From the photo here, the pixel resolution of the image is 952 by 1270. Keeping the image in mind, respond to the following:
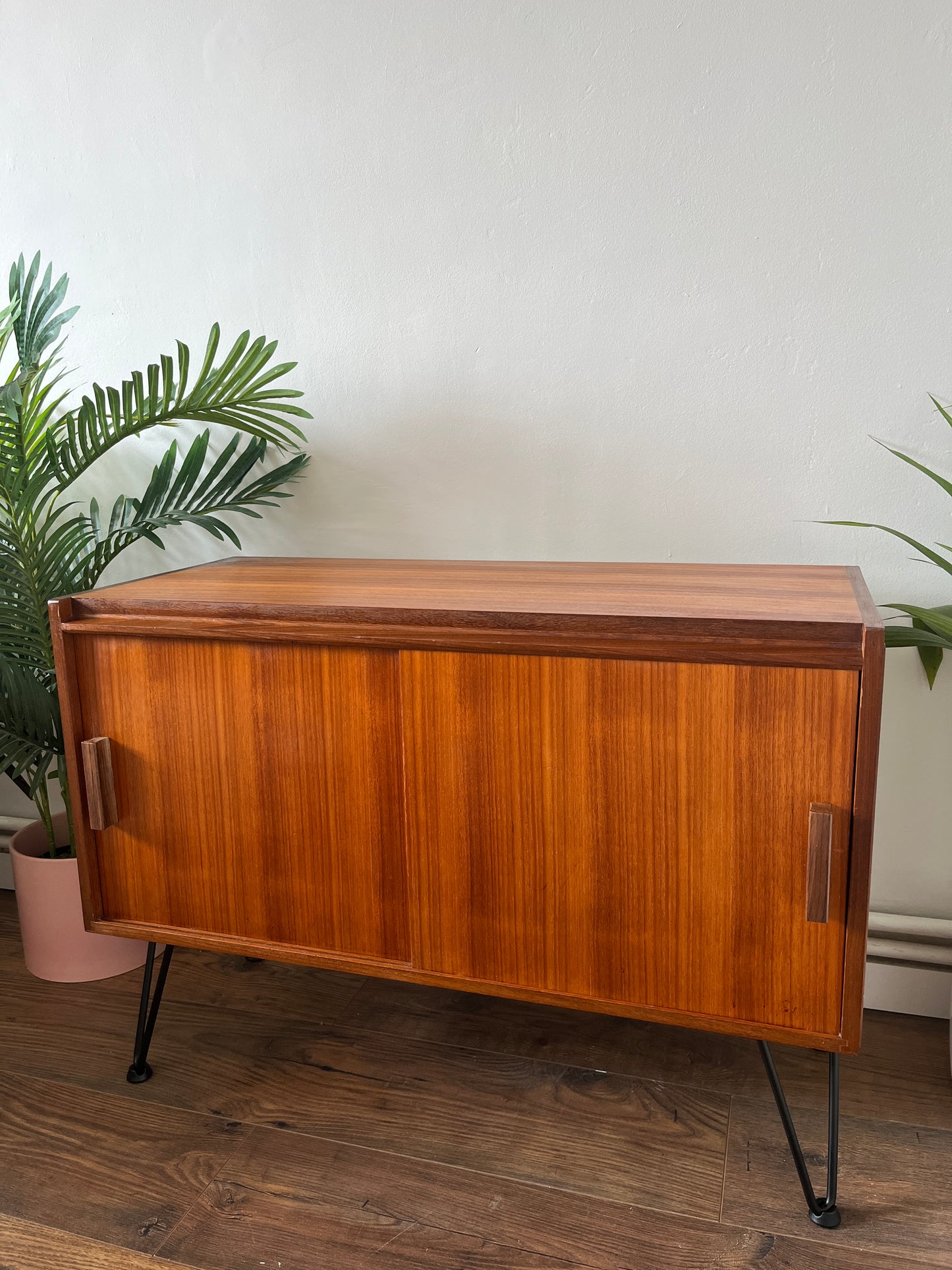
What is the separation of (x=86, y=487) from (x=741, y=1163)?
1702 mm

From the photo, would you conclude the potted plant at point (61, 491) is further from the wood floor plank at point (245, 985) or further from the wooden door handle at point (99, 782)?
the wooden door handle at point (99, 782)

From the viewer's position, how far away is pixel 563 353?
64.2 inches

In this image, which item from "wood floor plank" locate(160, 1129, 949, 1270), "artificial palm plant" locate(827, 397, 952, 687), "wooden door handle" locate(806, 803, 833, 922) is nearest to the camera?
"wooden door handle" locate(806, 803, 833, 922)

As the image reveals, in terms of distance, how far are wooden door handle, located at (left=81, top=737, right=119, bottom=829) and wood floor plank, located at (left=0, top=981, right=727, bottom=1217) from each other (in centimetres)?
48

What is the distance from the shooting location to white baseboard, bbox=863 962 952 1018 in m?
1.63

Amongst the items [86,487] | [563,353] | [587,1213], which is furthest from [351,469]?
[587,1213]

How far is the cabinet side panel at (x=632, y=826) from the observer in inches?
41.5

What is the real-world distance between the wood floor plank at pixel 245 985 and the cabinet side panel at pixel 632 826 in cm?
57

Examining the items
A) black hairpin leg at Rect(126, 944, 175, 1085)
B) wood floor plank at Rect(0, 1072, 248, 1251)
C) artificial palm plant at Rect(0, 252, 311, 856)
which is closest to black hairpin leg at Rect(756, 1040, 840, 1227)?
wood floor plank at Rect(0, 1072, 248, 1251)

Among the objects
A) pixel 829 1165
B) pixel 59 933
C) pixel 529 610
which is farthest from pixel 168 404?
pixel 829 1165

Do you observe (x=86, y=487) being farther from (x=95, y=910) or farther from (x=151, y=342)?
(x=95, y=910)

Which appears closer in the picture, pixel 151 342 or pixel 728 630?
pixel 728 630

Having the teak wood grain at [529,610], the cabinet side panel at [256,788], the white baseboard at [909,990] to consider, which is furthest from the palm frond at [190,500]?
the white baseboard at [909,990]

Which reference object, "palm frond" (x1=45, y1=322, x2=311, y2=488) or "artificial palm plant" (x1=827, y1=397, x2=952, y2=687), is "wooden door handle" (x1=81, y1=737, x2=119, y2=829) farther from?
"artificial palm plant" (x1=827, y1=397, x2=952, y2=687)
